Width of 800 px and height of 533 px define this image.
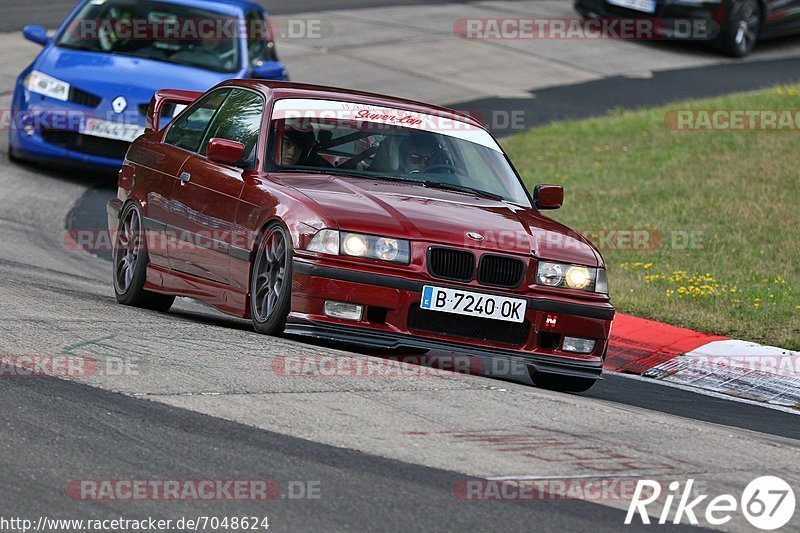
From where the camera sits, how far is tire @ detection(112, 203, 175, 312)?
32.6 ft

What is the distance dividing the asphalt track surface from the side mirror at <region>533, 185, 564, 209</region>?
1.29 metres

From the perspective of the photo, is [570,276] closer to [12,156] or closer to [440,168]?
[440,168]

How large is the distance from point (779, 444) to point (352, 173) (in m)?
3.08

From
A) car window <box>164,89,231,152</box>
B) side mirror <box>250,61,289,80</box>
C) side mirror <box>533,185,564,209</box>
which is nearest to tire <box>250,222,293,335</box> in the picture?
car window <box>164,89,231,152</box>

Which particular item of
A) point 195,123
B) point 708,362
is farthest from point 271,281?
point 708,362

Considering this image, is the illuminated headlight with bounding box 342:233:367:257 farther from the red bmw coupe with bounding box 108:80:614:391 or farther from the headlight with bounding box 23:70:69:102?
the headlight with bounding box 23:70:69:102

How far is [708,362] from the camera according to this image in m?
10.3

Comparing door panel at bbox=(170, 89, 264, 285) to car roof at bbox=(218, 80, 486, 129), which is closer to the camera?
door panel at bbox=(170, 89, 264, 285)

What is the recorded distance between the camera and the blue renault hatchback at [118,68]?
15078 millimetres

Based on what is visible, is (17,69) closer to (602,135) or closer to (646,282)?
(602,135)

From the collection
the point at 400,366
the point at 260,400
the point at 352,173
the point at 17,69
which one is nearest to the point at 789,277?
the point at 352,173

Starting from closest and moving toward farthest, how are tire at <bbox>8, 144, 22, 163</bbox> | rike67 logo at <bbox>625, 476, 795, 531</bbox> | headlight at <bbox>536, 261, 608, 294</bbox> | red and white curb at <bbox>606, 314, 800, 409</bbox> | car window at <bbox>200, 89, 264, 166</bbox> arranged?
1. rike67 logo at <bbox>625, 476, 795, 531</bbox>
2. headlight at <bbox>536, 261, 608, 294</bbox>
3. car window at <bbox>200, 89, 264, 166</bbox>
4. red and white curb at <bbox>606, 314, 800, 409</bbox>
5. tire at <bbox>8, 144, 22, 163</bbox>

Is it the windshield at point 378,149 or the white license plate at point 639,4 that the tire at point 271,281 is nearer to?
the windshield at point 378,149

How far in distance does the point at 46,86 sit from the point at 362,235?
8112mm
